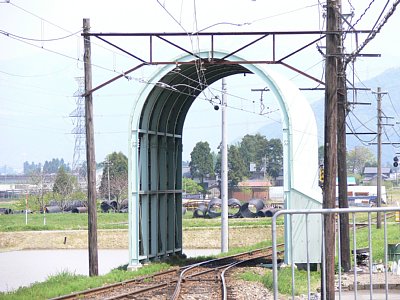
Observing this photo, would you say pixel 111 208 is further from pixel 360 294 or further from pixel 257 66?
pixel 360 294

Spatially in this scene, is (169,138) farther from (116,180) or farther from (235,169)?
(235,169)

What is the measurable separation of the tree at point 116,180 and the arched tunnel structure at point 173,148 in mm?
75604

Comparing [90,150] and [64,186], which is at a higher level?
[90,150]

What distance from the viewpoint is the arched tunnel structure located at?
27.4 metres

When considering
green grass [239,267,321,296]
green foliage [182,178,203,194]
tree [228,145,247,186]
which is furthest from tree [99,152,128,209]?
green grass [239,267,321,296]

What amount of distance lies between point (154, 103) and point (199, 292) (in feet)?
31.8

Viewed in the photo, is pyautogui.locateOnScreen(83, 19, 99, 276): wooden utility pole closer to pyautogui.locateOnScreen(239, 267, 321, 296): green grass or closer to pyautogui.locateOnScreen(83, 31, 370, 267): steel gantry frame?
pyautogui.locateOnScreen(83, 31, 370, 267): steel gantry frame

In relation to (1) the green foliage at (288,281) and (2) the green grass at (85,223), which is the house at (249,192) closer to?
(2) the green grass at (85,223)

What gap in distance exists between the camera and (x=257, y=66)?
1105 inches

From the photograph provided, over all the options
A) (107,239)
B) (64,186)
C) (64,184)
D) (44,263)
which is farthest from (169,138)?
(64,184)

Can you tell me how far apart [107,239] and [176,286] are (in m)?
38.8

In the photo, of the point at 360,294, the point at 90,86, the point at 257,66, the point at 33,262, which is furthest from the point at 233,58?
the point at 33,262

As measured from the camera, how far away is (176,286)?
23125mm

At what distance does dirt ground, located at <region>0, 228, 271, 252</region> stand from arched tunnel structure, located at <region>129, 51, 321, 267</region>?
2637cm
